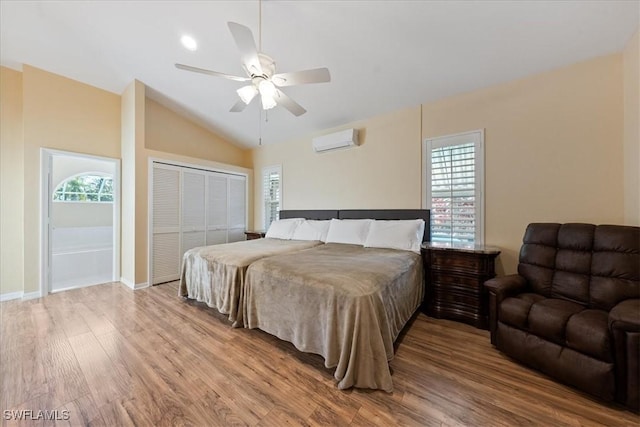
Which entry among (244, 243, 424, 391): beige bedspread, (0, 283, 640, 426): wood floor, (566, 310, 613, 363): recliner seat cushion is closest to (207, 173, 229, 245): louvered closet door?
(0, 283, 640, 426): wood floor

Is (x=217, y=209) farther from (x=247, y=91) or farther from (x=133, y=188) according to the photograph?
(x=247, y=91)

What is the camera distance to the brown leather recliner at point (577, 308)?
1.42 m

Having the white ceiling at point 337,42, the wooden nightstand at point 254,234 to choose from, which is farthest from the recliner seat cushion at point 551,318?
the wooden nightstand at point 254,234

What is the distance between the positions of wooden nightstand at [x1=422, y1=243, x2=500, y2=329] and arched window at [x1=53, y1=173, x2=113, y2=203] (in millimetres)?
6947

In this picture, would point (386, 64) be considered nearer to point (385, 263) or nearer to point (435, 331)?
point (385, 263)

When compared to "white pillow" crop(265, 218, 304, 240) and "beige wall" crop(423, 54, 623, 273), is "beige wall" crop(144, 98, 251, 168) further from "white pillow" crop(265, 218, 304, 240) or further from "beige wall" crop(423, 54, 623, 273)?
"beige wall" crop(423, 54, 623, 273)

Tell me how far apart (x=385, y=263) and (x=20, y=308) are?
4.51 meters

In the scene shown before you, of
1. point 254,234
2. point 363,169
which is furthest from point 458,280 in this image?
point 254,234

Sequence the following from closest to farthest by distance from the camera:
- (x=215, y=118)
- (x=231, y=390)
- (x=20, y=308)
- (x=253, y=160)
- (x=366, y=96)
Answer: (x=231, y=390) < (x=20, y=308) < (x=366, y=96) < (x=215, y=118) < (x=253, y=160)

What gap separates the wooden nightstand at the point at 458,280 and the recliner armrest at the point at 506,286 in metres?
0.30

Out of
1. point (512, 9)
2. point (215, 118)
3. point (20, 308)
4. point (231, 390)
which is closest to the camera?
point (231, 390)

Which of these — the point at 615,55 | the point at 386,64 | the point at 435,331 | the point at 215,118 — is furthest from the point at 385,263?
the point at 215,118

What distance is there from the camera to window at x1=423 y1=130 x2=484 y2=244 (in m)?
2.92

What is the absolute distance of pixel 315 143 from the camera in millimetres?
4293
